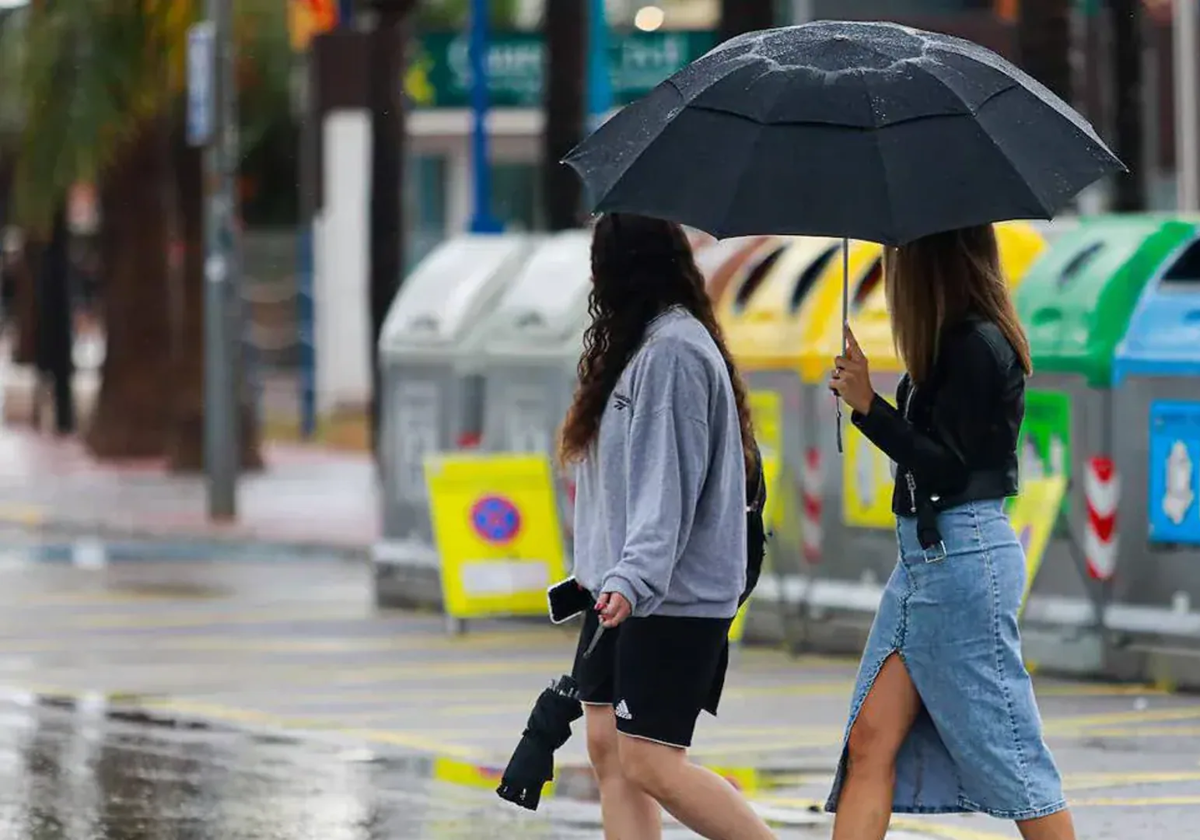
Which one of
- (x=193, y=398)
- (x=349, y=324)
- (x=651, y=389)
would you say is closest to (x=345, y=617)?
(x=651, y=389)

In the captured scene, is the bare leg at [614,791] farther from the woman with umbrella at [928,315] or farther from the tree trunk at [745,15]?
the tree trunk at [745,15]

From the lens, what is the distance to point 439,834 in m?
8.53

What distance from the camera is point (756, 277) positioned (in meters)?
14.7

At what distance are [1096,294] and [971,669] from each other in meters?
5.90

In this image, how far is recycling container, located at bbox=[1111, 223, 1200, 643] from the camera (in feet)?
38.3

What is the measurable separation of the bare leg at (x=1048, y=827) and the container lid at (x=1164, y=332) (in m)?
5.48

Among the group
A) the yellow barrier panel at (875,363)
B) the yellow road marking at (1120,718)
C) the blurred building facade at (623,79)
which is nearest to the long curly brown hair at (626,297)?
the yellow road marking at (1120,718)

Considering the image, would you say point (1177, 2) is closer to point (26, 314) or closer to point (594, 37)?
point (594, 37)

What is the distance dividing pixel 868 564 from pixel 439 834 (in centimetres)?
495

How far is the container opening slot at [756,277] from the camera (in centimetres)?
A: 1441

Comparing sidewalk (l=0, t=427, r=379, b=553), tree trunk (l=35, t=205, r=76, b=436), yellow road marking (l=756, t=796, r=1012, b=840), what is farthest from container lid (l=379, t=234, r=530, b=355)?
tree trunk (l=35, t=205, r=76, b=436)

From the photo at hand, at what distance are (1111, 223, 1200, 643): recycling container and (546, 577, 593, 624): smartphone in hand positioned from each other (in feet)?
17.5

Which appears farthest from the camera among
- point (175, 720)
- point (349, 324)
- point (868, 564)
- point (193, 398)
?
point (349, 324)

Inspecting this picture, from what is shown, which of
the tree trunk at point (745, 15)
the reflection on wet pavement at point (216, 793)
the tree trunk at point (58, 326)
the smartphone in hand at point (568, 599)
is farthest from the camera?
the tree trunk at point (58, 326)
